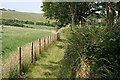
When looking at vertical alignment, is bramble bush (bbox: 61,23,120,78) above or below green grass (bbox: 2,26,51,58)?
above

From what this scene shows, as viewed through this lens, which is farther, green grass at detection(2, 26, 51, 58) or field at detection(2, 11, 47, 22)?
field at detection(2, 11, 47, 22)

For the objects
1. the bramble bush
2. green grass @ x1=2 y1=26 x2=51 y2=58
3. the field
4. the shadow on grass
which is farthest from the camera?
the field

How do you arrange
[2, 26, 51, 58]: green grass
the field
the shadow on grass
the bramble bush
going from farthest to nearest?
the field, [2, 26, 51, 58]: green grass, the shadow on grass, the bramble bush

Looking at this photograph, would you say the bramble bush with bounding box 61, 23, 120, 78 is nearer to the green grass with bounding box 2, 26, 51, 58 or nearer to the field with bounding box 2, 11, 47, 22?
the green grass with bounding box 2, 26, 51, 58

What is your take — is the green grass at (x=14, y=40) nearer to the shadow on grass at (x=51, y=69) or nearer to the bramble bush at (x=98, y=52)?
the shadow on grass at (x=51, y=69)

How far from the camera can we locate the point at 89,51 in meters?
7.95

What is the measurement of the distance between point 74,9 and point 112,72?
36.2 meters

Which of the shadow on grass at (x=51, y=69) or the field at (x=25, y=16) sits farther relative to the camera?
the field at (x=25, y=16)

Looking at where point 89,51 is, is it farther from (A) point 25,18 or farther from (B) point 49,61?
(A) point 25,18

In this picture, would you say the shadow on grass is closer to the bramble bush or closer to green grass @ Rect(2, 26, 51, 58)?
green grass @ Rect(2, 26, 51, 58)

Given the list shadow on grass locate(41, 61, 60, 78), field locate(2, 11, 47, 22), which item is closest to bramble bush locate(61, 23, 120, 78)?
shadow on grass locate(41, 61, 60, 78)

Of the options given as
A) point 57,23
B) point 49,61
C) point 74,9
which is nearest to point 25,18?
point 57,23

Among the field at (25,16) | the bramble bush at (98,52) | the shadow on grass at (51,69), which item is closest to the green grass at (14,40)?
the shadow on grass at (51,69)

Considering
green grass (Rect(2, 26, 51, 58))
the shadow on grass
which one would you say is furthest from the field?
the shadow on grass
